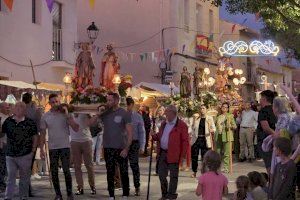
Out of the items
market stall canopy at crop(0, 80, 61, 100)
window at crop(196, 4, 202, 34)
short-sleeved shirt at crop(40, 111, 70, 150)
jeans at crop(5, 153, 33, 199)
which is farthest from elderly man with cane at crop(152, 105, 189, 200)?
window at crop(196, 4, 202, 34)

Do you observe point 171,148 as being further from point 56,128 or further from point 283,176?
point 283,176

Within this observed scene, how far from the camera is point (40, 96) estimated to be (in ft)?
68.6

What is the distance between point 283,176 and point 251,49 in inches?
1266

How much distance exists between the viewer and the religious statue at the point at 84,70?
17.6 metres

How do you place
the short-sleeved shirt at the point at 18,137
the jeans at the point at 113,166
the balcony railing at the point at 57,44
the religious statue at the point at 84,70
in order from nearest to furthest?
the short-sleeved shirt at the point at 18,137 < the jeans at the point at 113,166 < the religious statue at the point at 84,70 < the balcony railing at the point at 57,44

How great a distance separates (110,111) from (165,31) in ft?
84.9

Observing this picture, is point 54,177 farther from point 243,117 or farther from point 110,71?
point 243,117

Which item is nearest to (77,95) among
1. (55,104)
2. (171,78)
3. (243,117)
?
(55,104)

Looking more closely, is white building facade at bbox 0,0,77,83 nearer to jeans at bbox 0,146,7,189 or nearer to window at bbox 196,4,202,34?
jeans at bbox 0,146,7,189

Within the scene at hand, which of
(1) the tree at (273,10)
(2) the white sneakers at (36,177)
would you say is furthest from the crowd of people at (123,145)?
(1) the tree at (273,10)

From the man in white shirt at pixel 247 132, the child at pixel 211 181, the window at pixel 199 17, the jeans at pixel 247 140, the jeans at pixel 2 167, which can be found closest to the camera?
the child at pixel 211 181

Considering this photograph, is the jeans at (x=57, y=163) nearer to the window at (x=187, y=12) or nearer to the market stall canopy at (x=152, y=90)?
the market stall canopy at (x=152, y=90)

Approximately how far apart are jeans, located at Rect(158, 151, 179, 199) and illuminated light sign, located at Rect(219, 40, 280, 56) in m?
26.3

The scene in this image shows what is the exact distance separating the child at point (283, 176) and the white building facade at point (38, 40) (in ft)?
52.2
